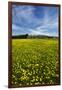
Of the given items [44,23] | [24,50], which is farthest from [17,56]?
[44,23]

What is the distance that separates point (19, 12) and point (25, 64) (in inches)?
23.7

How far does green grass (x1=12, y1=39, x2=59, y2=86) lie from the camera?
2605 millimetres

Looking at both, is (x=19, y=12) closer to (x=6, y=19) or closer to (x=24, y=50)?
(x=6, y=19)

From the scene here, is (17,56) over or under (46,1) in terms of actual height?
under

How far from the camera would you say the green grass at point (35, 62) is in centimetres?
261

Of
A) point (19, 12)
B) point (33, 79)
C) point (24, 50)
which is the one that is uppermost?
point (19, 12)

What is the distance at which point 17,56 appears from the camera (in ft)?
8.57

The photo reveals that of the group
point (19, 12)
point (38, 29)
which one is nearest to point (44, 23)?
point (38, 29)

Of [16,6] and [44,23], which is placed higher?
[16,6]

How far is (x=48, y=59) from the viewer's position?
106 inches

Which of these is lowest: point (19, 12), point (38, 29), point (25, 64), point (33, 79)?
point (33, 79)

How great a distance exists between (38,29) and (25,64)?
0.43 metres

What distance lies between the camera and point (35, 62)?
2654 millimetres

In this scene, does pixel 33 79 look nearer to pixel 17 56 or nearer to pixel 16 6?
pixel 17 56
